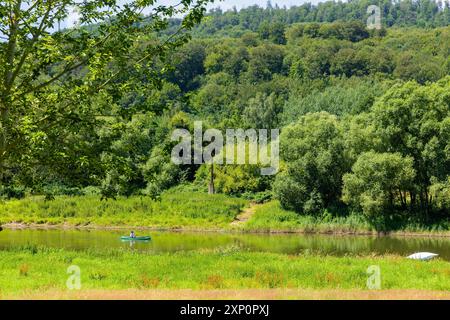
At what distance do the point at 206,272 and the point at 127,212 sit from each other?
46.7 metres

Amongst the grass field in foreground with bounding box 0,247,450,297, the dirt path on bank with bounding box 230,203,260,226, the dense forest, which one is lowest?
the dirt path on bank with bounding box 230,203,260,226

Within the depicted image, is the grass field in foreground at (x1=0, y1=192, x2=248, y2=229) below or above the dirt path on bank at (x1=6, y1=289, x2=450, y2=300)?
below

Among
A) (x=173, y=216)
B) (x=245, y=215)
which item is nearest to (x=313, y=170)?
(x=245, y=215)

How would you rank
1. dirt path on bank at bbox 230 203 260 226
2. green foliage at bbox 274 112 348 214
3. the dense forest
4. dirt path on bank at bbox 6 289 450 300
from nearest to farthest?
1. dirt path on bank at bbox 6 289 450 300
2. the dense forest
3. green foliage at bbox 274 112 348 214
4. dirt path on bank at bbox 230 203 260 226

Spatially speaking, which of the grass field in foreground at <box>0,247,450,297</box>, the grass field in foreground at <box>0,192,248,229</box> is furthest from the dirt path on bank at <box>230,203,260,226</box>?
the grass field in foreground at <box>0,247,450,297</box>

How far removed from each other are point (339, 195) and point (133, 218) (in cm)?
2322

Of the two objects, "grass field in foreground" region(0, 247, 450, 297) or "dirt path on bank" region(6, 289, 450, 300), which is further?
"grass field in foreground" region(0, 247, 450, 297)

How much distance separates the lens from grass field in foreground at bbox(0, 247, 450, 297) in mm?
18312

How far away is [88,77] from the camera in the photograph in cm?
1720

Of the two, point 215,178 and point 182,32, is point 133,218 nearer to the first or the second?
point 215,178

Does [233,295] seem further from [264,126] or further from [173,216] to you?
[264,126]

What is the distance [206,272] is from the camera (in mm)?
21500

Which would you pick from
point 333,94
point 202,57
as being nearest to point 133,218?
point 333,94

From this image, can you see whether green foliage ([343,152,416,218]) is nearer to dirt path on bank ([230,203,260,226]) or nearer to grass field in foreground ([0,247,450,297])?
dirt path on bank ([230,203,260,226])
